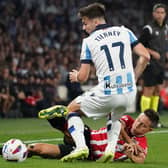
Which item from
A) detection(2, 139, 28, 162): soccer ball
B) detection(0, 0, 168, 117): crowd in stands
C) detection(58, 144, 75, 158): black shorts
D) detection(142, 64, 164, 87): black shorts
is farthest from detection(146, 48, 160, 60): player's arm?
detection(2, 139, 28, 162): soccer ball

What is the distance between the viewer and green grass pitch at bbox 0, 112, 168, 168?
8.77 meters

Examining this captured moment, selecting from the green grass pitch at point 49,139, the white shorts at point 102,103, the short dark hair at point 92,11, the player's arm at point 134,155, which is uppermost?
the short dark hair at point 92,11

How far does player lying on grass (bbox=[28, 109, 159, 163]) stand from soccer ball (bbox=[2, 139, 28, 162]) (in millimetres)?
515

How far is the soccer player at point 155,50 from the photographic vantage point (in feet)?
48.9

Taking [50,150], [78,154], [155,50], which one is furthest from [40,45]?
[78,154]

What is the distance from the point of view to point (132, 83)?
356 inches

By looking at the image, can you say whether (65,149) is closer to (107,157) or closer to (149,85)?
(107,157)

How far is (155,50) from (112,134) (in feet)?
20.6

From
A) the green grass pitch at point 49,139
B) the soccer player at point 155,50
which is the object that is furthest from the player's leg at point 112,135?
the soccer player at point 155,50

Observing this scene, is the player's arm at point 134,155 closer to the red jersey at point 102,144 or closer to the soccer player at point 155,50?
the red jersey at point 102,144

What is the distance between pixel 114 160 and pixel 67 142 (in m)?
0.66

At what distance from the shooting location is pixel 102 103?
9031mm

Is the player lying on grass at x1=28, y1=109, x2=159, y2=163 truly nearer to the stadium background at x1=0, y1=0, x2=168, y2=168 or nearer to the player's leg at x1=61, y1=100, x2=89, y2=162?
the player's leg at x1=61, y1=100, x2=89, y2=162

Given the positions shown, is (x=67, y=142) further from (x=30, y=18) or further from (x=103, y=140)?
(x=30, y=18)
